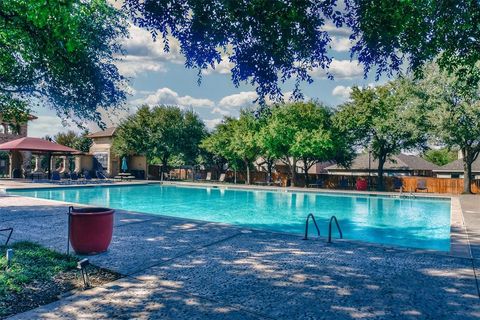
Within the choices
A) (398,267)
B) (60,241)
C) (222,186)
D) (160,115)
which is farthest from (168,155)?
(398,267)

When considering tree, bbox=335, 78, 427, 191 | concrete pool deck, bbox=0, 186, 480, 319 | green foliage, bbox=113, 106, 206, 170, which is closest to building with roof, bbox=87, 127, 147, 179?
green foliage, bbox=113, 106, 206, 170

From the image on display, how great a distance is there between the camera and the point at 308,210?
18.3 meters

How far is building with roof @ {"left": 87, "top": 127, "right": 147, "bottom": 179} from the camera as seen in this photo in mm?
38031

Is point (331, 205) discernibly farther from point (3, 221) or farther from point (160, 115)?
point (160, 115)

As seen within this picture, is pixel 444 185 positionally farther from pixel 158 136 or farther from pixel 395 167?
pixel 158 136

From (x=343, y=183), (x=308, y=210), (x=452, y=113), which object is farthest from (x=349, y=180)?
(x=308, y=210)

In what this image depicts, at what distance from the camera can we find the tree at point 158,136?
35562 millimetres

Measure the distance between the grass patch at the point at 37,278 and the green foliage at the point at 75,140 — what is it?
43.0 meters

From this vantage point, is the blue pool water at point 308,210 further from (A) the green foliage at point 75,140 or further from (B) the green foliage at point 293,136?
(A) the green foliage at point 75,140

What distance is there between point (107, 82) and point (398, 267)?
32.8 feet

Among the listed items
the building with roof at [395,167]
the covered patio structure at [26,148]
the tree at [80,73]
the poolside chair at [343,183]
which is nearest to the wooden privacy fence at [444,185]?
the poolside chair at [343,183]

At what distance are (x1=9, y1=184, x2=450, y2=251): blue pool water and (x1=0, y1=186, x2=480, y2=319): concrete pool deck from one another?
15.0 ft

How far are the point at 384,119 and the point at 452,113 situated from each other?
16.6ft

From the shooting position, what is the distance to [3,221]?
9867mm
